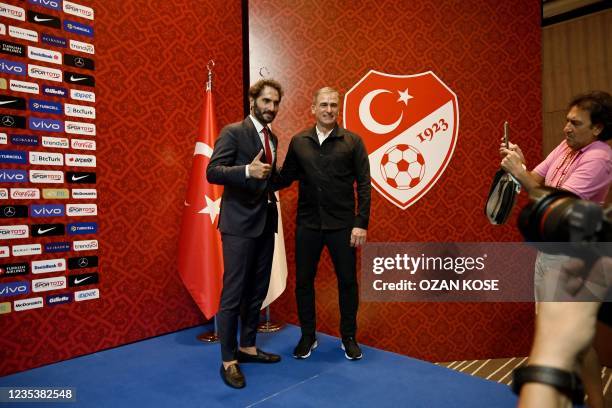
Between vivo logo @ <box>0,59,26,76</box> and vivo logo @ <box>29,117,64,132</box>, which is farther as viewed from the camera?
vivo logo @ <box>29,117,64,132</box>

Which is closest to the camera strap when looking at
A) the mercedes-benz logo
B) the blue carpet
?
the blue carpet

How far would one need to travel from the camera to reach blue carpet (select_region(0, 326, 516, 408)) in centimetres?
191

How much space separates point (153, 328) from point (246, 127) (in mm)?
1549

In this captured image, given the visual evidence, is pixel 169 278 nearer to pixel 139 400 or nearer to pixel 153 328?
pixel 153 328

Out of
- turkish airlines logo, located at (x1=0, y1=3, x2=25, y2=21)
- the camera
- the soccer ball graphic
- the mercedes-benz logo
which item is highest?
turkish airlines logo, located at (x1=0, y1=3, x2=25, y2=21)

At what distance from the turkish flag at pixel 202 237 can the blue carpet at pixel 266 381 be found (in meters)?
0.36

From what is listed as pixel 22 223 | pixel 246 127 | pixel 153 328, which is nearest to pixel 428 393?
pixel 246 127

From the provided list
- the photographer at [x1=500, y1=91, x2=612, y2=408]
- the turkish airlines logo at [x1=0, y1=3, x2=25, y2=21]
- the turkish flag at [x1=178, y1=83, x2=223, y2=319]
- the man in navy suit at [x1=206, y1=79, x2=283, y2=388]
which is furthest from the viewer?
the turkish flag at [x1=178, y1=83, x2=223, y2=319]

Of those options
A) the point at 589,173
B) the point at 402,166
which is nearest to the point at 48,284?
the point at 402,166

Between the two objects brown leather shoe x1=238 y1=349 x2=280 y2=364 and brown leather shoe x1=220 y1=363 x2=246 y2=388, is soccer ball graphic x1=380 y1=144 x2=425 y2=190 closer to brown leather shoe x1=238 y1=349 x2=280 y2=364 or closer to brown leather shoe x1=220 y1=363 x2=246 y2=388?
brown leather shoe x1=238 y1=349 x2=280 y2=364

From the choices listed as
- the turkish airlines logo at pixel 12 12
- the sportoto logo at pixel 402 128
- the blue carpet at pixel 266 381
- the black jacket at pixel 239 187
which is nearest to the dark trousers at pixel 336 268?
the blue carpet at pixel 266 381

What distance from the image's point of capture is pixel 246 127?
7.11 feet

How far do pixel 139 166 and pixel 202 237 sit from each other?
2.07ft

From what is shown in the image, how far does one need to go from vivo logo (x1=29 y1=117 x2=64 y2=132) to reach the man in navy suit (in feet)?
3.23
